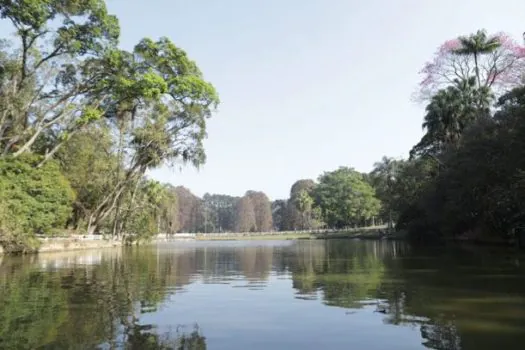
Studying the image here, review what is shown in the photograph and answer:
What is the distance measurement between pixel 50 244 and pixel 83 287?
2463cm

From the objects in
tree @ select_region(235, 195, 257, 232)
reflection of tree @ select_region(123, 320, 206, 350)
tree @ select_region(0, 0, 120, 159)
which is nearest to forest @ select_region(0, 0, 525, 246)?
tree @ select_region(0, 0, 120, 159)

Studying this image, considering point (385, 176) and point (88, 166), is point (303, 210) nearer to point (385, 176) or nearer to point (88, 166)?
point (385, 176)

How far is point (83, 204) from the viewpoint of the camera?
49.1 meters

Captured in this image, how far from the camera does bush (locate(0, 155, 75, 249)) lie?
29.9 meters

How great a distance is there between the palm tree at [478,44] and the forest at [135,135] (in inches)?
4.0

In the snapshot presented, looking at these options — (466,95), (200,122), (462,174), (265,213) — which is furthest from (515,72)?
(265,213)

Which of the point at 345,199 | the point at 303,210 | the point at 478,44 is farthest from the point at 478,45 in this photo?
the point at 303,210

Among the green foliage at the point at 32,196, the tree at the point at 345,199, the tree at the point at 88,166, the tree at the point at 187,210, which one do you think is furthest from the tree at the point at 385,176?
the tree at the point at 187,210

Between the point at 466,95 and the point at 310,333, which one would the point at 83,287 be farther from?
the point at 466,95

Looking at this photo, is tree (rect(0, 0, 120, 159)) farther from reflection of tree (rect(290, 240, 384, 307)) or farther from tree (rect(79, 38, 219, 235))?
reflection of tree (rect(290, 240, 384, 307))

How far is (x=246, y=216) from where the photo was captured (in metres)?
135

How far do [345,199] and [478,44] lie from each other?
213 feet

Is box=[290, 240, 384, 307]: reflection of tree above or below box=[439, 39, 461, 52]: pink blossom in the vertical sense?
below

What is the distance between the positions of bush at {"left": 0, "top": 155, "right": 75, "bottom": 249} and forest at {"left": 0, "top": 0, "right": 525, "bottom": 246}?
0.31 ft
